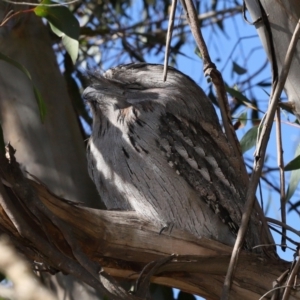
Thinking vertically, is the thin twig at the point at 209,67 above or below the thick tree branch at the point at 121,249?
above

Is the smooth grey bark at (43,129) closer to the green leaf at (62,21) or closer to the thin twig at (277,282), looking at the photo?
the green leaf at (62,21)

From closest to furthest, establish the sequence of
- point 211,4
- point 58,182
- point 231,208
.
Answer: point 231,208
point 58,182
point 211,4

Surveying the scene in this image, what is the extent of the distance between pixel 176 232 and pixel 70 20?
0.85 metres

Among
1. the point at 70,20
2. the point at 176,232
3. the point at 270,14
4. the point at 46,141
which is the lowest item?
the point at 176,232

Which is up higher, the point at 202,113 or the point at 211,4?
the point at 211,4

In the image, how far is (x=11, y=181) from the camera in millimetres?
1147

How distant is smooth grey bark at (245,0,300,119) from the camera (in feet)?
4.91

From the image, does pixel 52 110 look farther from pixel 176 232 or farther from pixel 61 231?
pixel 61 231

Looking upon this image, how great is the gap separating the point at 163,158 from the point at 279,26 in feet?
1.64

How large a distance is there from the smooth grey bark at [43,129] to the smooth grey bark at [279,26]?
1.10 meters

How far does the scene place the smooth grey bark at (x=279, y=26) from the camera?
150 centimetres

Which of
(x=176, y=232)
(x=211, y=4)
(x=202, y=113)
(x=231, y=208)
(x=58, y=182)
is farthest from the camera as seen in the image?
(x=211, y=4)

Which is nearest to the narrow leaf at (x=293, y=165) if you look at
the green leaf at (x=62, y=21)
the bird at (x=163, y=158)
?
the bird at (x=163, y=158)

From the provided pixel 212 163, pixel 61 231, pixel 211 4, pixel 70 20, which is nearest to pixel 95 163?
pixel 212 163
